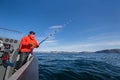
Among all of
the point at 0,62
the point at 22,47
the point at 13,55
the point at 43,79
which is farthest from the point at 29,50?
the point at 43,79

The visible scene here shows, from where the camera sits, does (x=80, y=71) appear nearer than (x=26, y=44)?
No

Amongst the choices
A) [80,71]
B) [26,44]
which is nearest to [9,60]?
[26,44]

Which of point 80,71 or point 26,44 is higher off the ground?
point 26,44

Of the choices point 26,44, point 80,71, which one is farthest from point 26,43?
point 80,71

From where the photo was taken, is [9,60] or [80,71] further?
[80,71]

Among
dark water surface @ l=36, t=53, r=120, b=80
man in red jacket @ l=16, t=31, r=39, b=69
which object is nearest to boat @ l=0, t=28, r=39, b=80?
man in red jacket @ l=16, t=31, r=39, b=69

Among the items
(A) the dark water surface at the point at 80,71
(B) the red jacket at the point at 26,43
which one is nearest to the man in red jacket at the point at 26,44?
(B) the red jacket at the point at 26,43

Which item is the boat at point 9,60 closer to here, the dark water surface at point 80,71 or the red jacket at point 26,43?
the red jacket at point 26,43

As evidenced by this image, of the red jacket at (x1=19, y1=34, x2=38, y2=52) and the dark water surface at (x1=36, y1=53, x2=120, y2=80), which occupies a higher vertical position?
the red jacket at (x1=19, y1=34, x2=38, y2=52)

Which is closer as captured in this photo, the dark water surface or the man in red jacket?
the man in red jacket

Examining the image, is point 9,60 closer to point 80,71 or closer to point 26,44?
point 26,44

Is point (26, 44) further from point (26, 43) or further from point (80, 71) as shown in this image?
point (80, 71)

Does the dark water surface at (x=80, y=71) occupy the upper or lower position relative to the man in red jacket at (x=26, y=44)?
lower

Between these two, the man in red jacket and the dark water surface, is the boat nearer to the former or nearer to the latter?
the man in red jacket
